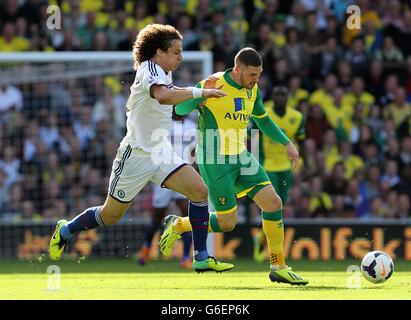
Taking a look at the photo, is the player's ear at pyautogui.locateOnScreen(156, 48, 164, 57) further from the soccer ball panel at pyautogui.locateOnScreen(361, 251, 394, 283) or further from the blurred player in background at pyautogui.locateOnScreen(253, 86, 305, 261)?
the blurred player in background at pyautogui.locateOnScreen(253, 86, 305, 261)

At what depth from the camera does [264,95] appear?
55.2 feet

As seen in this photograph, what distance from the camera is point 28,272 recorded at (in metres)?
12.8

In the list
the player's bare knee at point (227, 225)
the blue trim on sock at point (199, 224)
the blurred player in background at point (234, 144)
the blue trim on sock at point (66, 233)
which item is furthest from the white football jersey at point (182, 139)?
the blue trim on sock at point (199, 224)

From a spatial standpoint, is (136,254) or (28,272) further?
(136,254)

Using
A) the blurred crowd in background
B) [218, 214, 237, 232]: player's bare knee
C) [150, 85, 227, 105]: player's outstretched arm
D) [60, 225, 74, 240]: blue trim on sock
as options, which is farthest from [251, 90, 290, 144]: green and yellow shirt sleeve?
the blurred crowd in background

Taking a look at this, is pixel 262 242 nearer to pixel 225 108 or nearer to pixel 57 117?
pixel 57 117

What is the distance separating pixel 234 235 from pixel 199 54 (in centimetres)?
245

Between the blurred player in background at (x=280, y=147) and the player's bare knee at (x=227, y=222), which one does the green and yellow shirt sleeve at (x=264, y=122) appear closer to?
the player's bare knee at (x=227, y=222)

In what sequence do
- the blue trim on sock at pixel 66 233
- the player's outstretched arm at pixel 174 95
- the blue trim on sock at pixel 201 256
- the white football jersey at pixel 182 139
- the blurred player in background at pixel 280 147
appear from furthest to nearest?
the white football jersey at pixel 182 139 < the blurred player in background at pixel 280 147 < the blue trim on sock at pixel 66 233 < the blue trim on sock at pixel 201 256 < the player's outstretched arm at pixel 174 95

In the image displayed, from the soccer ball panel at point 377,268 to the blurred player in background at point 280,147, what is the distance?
4040mm

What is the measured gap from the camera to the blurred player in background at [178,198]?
45.0 feet

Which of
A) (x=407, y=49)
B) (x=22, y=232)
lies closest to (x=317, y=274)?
(x=22, y=232)

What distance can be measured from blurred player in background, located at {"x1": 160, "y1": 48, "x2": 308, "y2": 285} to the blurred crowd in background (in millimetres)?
4617

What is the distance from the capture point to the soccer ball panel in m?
9.84
